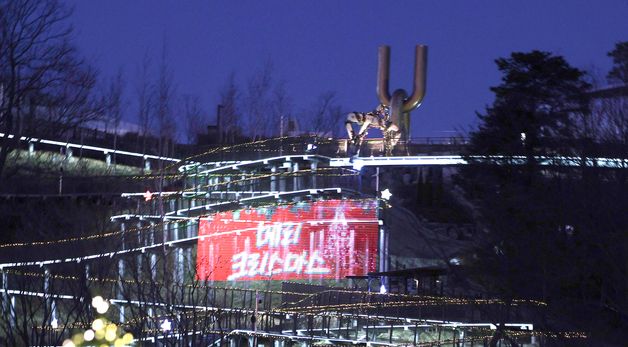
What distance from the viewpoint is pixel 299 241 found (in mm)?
51062

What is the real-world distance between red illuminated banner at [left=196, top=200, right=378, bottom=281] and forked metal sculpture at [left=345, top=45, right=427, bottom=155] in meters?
4.29

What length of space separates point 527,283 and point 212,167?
3298 cm

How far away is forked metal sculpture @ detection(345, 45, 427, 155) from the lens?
182 feet

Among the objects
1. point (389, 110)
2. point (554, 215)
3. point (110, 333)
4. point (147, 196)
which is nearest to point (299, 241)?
point (147, 196)

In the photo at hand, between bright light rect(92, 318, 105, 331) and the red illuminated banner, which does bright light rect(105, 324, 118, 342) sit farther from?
the red illuminated banner

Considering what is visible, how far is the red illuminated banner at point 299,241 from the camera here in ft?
155

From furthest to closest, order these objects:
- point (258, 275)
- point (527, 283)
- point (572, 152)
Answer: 1. point (258, 275)
2. point (572, 152)
3. point (527, 283)

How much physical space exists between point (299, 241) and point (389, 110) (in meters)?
11.9

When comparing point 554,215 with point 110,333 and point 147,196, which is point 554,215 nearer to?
point 110,333

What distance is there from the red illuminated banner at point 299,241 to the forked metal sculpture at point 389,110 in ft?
14.1

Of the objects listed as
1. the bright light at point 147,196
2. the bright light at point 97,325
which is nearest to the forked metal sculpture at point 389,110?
the bright light at point 147,196

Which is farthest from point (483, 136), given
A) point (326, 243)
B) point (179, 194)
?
point (326, 243)

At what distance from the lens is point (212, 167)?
5184cm

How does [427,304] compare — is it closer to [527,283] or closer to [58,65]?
[527,283]
